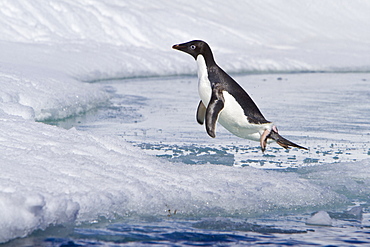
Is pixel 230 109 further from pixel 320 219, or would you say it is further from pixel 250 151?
pixel 320 219

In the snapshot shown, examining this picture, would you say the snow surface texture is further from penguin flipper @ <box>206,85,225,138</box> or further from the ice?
penguin flipper @ <box>206,85,225,138</box>

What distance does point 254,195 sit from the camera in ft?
13.9

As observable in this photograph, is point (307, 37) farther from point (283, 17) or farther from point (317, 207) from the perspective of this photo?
point (317, 207)

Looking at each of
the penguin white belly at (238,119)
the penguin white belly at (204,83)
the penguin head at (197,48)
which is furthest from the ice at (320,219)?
the penguin head at (197,48)

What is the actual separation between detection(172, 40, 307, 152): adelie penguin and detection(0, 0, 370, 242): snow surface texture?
2.06 feet

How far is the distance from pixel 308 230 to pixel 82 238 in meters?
1.21

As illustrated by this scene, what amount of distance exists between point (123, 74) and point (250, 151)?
8.69m

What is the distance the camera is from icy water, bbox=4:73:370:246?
11.6 feet

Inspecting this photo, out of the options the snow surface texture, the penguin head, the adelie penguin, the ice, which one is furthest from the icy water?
the penguin head

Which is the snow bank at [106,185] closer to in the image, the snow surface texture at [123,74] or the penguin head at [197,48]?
the snow surface texture at [123,74]

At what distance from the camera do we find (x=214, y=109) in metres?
5.39

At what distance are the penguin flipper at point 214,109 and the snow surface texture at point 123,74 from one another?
0.54 metres

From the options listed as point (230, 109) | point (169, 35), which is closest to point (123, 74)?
point (169, 35)

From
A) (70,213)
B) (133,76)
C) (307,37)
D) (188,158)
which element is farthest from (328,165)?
Answer: (307,37)
